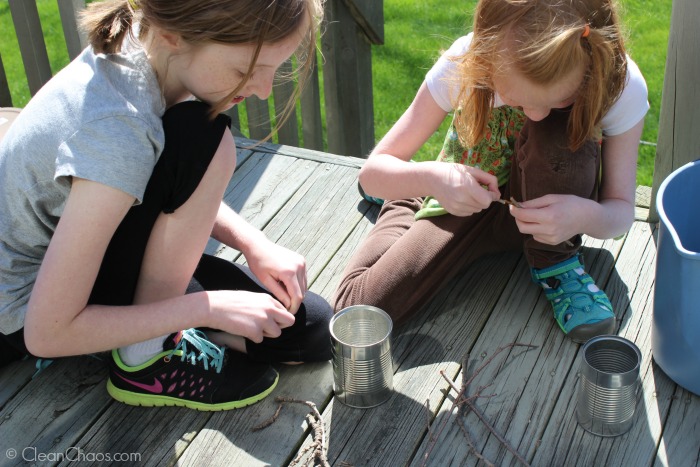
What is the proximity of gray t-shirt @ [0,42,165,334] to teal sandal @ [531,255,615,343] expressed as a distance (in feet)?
3.49

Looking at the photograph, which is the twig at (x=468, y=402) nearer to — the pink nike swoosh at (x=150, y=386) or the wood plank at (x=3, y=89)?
the pink nike swoosh at (x=150, y=386)

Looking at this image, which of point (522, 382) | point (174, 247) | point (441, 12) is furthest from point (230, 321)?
point (441, 12)

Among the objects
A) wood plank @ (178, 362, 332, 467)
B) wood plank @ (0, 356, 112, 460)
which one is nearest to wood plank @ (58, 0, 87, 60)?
wood plank @ (0, 356, 112, 460)

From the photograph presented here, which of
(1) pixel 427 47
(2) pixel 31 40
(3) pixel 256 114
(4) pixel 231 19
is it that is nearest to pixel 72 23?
(2) pixel 31 40

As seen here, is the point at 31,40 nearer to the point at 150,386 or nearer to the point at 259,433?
the point at 150,386

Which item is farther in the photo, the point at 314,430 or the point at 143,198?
the point at 314,430

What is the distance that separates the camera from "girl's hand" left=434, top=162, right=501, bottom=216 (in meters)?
1.83

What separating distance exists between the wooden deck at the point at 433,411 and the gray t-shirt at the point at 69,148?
28cm

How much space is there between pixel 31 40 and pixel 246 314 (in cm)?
194

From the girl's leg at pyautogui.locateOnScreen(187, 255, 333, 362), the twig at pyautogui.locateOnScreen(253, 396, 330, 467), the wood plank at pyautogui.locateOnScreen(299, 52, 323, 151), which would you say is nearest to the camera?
the twig at pyautogui.locateOnScreen(253, 396, 330, 467)

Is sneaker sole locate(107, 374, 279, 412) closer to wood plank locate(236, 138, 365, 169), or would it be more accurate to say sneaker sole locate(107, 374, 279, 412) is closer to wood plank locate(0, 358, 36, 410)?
wood plank locate(0, 358, 36, 410)

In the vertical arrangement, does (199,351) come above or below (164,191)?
below

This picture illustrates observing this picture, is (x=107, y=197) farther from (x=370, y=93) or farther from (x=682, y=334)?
(x=370, y=93)

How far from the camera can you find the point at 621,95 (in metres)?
1.83
